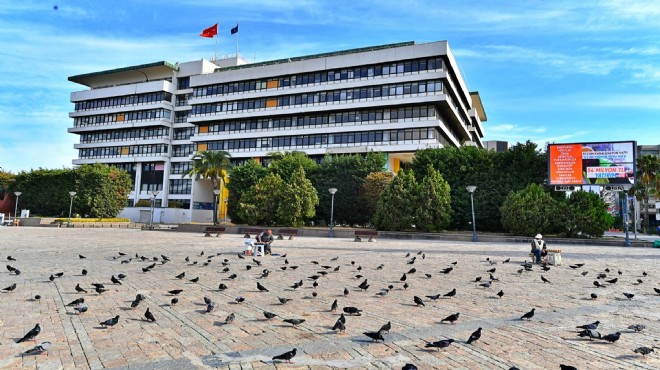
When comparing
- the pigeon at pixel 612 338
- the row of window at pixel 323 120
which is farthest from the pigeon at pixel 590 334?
the row of window at pixel 323 120

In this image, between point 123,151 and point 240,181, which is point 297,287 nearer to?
point 240,181

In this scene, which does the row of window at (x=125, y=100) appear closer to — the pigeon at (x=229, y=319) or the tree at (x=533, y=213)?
the tree at (x=533, y=213)

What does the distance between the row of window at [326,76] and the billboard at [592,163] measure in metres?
22.8

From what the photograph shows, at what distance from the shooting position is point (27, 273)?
→ 11.5 metres

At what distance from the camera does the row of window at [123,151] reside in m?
75.7

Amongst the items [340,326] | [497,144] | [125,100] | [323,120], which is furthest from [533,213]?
[497,144]

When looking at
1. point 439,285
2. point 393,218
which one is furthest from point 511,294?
point 393,218

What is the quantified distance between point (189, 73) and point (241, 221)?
40.2 metres

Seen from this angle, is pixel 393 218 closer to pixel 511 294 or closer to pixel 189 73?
pixel 511 294

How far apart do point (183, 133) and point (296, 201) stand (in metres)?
44.2

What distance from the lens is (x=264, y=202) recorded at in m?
41.2

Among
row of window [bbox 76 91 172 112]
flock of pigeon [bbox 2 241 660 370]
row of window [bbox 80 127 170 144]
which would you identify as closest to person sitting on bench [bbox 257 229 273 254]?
flock of pigeon [bbox 2 241 660 370]

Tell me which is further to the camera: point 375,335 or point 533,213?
point 533,213

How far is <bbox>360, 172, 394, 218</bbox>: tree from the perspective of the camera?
4131 cm
